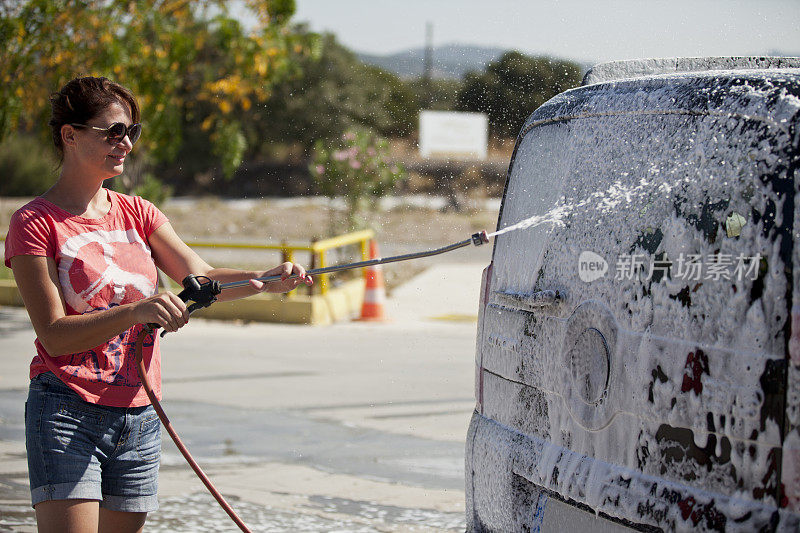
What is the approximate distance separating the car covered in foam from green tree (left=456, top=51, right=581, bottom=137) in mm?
16266

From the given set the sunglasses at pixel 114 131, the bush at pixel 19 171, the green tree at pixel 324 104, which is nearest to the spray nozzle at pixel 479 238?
the sunglasses at pixel 114 131

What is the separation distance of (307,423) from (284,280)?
3.77 metres

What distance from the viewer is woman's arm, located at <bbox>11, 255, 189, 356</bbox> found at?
2.79 meters

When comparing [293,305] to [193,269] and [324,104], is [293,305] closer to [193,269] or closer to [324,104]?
[193,269]

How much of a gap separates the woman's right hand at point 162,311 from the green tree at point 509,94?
16.6m

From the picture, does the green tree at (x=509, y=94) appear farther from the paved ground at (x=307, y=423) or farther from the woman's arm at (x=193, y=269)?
the woman's arm at (x=193, y=269)

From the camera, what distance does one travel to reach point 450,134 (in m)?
40.1

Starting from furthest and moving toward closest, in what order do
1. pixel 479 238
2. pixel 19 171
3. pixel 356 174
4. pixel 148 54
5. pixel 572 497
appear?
pixel 19 171
pixel 356 174
pixel 148 54
pixel 479 238
pixel 572 497

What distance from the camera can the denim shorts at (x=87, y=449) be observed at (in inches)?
113

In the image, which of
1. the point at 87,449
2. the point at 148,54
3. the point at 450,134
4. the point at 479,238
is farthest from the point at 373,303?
the point at 450,134

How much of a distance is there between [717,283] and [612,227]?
39cm

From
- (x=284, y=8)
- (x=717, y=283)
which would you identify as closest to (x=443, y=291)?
(x=284, y=8)

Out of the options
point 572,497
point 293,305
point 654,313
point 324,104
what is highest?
point 324,104

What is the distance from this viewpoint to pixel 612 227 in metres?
2.70
